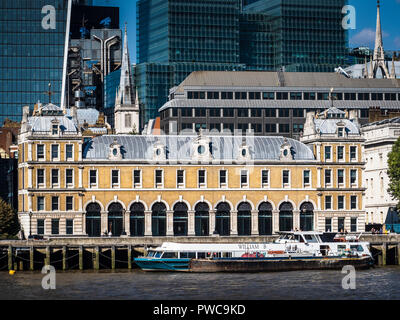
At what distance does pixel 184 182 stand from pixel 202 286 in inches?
1588

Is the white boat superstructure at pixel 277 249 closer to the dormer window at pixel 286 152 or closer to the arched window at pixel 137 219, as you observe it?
the arched window at pixel 137 219

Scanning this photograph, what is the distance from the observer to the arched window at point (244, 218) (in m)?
141

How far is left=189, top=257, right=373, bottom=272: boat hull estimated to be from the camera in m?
114

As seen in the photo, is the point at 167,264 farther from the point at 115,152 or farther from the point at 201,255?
the point at 115,152

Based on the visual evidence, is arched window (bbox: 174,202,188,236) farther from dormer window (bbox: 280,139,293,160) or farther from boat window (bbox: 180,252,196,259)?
boat window (bbox: 180,252,196,259)

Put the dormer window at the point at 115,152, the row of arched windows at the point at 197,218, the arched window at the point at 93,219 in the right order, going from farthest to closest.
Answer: the dormer window at the point at 115,152 → the row of arched windows at the point at 197,218 → the arched window at the point at 93,219

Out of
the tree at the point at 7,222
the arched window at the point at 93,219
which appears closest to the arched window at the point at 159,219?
the arched window at the point at 93,219

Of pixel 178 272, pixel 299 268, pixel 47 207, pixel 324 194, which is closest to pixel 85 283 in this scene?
pixel 178 272

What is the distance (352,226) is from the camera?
144 meters

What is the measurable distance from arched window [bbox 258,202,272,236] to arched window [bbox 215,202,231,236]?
12.4 ft

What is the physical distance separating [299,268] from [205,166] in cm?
2852

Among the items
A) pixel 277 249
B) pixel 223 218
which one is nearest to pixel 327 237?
pixel 277 249

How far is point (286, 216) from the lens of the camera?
142125 mm

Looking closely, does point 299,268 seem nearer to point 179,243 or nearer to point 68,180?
point 179,243
